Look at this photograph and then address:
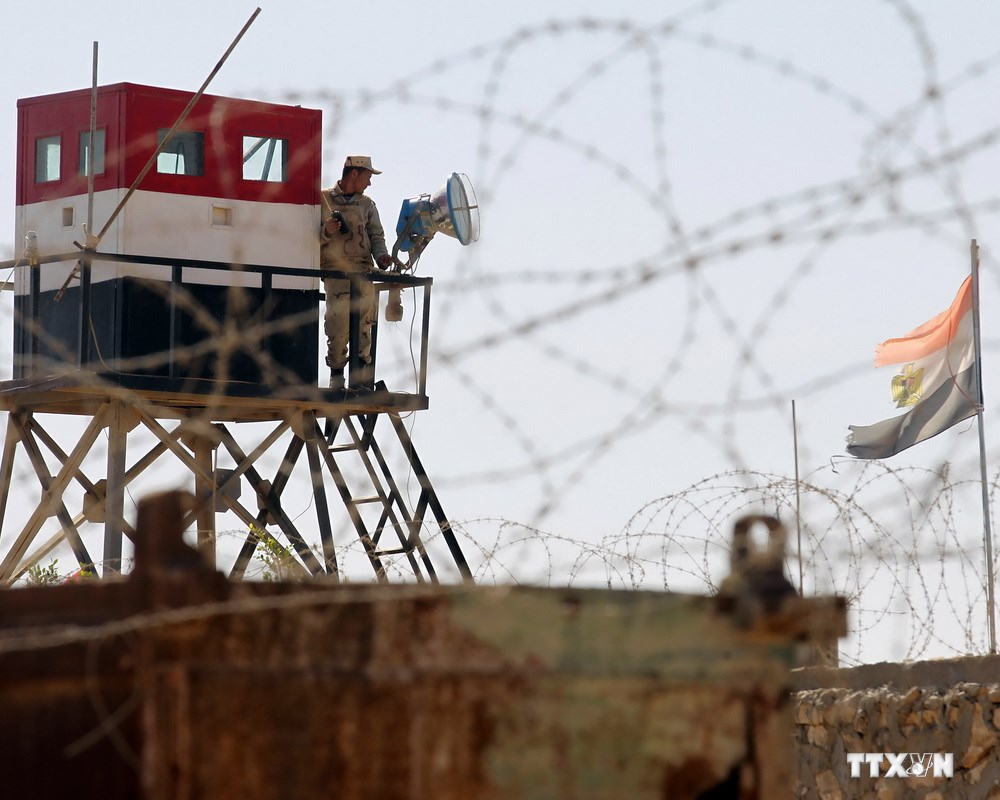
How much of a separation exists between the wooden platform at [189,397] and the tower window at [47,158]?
63.4 inches

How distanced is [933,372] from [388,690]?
11.6m

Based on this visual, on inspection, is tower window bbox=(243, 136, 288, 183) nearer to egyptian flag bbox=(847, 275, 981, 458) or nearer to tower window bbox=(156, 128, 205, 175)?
tower window bbox=(156, 128, 205, 175)

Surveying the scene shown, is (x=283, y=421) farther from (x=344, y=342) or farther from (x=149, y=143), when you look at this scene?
(x=149, y=143)

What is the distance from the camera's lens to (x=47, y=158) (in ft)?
46.1

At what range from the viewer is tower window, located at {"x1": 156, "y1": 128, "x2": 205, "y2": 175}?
1370 cm

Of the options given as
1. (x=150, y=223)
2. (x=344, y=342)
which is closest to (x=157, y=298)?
(x=150, y=223)

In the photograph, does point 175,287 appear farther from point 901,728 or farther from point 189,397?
point 901,728

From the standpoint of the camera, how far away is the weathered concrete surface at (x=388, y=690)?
139 inches

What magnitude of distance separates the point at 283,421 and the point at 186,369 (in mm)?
1171

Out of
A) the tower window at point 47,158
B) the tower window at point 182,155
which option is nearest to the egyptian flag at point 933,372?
the tower window at point 182,155

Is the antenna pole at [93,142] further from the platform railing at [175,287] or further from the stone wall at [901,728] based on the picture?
the stone wall at [901,728]

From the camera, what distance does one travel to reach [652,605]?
3941 millimetres

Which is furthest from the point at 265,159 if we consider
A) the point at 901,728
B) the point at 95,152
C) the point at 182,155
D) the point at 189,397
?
the point at 901,728

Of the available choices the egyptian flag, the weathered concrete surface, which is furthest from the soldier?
the weathered concrete surface
